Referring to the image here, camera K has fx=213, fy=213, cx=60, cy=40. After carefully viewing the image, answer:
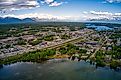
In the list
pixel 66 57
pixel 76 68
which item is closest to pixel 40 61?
pixel 66 57

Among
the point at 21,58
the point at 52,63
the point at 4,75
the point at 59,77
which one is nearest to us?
the point at 59,77

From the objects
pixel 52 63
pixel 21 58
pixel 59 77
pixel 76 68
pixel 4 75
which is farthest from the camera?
pixel 21 58

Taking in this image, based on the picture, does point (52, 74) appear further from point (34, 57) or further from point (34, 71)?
point (34, 57)

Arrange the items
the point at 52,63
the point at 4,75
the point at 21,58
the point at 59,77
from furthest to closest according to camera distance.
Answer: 1. the point at 21,58
2. the point at 52,63
3. the point at 4,75
4. the point at 59,77

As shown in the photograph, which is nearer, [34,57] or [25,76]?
[25,76]

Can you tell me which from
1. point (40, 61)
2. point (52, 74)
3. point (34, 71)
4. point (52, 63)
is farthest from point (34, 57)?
point (52, 74)

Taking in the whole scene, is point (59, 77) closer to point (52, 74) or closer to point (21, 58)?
point (52, 74)
